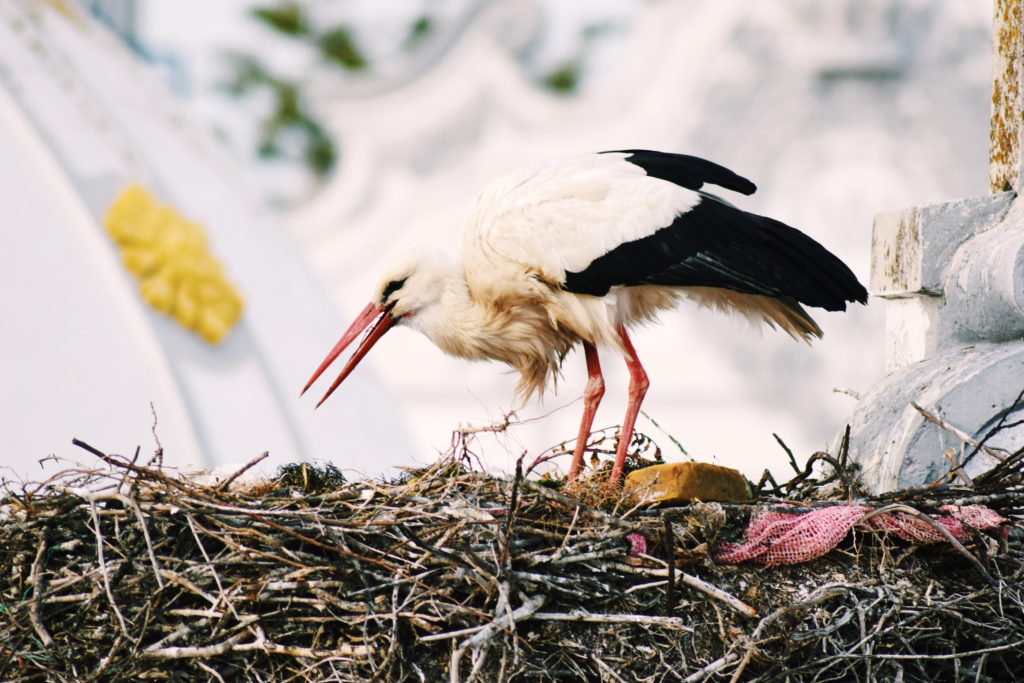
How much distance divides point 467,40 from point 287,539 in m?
5.83

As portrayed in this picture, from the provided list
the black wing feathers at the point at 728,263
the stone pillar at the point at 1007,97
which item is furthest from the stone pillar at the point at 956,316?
the black wing feathers at the point at 728,263

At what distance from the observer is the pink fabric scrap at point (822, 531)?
2381mm

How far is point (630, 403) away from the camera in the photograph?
315 cm

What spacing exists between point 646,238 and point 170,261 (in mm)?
2892

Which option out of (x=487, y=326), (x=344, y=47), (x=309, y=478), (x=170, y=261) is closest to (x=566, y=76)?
(x=344, y=47)

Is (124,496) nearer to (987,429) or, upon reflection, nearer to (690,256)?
(690,256)

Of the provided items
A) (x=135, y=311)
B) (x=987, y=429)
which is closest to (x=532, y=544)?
(x=987, y=429)

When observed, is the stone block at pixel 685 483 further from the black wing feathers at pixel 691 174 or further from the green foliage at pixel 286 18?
the green foliage at pixel 286 18

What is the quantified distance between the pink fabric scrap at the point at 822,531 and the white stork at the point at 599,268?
552mm

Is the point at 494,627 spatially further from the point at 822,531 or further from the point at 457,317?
the point at 457,317

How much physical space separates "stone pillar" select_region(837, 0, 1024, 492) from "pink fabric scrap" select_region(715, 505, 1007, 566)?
257mm

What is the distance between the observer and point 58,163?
5.19 m

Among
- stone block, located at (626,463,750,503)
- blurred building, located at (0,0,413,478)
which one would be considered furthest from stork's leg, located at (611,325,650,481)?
blurred building, located at (0,0,413,478)

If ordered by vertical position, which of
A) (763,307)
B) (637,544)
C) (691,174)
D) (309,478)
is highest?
(691,174)
